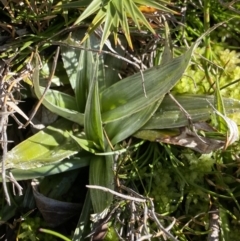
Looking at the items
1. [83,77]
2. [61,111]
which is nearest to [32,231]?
[61,111]

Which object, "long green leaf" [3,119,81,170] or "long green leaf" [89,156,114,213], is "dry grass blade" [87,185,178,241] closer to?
"long green leaf" [89,156,114,213]

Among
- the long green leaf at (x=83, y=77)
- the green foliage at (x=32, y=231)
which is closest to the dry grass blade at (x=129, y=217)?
the green foliage at (x=32, y=231)

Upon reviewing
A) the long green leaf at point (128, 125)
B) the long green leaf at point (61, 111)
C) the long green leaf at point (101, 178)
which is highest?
the long green leaf at point (61, 111)

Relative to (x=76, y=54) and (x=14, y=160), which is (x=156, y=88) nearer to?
(x=76, y=54)

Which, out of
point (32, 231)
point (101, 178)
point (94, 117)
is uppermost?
point (94, 117)

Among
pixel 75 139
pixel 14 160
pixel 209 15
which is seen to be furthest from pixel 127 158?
pixel 209 15

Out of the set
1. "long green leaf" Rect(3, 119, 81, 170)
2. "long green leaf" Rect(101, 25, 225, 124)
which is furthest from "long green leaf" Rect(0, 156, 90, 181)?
"long green leaf" Rect(101, 25, 225, 124)

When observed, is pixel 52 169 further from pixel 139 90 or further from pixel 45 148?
pixel 139 90

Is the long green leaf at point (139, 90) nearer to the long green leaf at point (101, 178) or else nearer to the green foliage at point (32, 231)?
the long green leaf at point (101, 178)

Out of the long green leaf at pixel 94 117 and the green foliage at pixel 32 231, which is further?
the green foliage at pixel 32 231

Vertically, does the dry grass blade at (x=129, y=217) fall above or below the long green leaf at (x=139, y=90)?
below

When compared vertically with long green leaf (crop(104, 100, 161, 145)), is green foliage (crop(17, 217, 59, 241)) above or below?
below
